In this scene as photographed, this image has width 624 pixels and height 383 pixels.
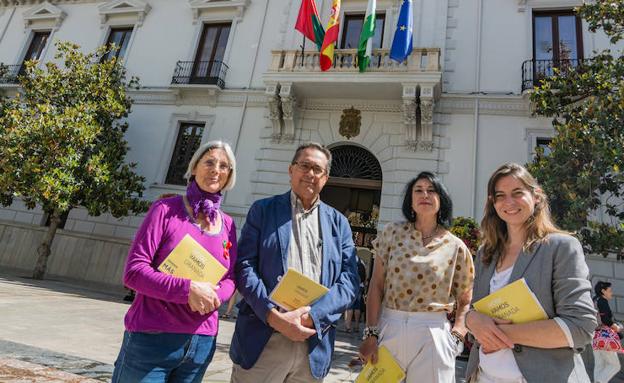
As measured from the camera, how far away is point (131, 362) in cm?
159

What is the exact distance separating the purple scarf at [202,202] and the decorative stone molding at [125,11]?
14628 millimetres

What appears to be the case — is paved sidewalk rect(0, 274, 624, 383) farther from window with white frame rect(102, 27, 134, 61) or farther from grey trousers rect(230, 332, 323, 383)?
window with white frame rect(102, 27, 134, 61)

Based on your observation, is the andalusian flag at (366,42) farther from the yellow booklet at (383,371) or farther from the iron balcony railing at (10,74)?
the iron balcony railing at (10,74)

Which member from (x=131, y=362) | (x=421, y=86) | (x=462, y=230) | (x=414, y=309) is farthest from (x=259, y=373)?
(x=421, y=86)

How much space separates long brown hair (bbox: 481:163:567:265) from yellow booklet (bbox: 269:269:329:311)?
0.95 meters

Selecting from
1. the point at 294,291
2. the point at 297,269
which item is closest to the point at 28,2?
the point at 297,269

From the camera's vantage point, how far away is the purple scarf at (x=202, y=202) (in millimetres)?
1917

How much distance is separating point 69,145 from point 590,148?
11783 millimetres

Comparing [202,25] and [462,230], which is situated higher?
[202,25]

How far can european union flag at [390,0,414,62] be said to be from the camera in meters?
9.00

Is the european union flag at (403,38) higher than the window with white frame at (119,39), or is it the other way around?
the window with white frame at (119,39)

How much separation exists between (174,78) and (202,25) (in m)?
2.54

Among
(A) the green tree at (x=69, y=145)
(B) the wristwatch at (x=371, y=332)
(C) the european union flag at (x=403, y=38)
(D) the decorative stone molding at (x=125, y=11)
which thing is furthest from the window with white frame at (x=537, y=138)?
(D) the decorative stone molding at (x=125, y=11)

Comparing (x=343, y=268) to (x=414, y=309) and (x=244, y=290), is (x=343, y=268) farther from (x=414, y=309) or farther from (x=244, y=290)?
(x=244, y=290)
